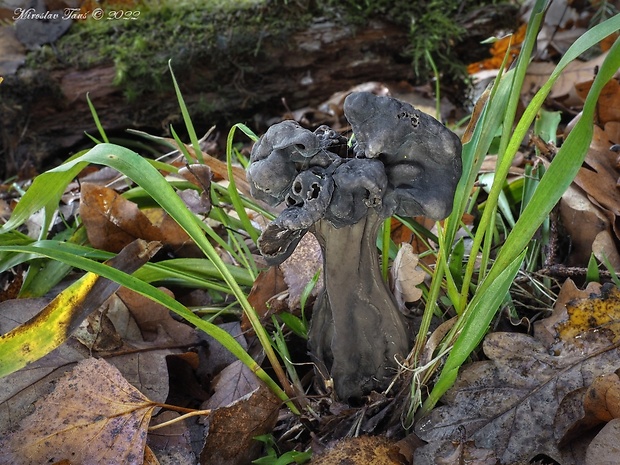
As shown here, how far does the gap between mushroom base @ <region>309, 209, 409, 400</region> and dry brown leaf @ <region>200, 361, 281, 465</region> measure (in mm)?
159

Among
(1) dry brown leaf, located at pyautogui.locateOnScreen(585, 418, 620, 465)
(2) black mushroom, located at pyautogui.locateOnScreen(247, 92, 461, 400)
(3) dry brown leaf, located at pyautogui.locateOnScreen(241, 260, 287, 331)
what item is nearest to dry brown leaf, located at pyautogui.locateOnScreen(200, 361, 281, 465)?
(2) black mushroom, located at pyautogui.locateOnScreen(247, 92, 461, 400)

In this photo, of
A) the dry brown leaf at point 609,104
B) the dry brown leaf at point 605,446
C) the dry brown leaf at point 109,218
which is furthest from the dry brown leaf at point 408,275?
the dry brown leaf at point 609,104

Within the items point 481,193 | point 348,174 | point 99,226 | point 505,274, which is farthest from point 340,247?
point 481,193

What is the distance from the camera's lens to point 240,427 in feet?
4.05

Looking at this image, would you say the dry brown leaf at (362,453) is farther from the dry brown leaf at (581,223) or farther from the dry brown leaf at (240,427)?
→ the dry brown leaf at (581,223)

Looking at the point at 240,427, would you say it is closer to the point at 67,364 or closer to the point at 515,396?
the point at 67,364

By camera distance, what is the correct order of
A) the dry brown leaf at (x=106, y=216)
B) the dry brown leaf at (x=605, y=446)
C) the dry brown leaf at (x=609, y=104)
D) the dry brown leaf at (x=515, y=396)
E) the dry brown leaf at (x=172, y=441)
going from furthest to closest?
the dry brown leaf at (x=609, y=104) → the dry brown leaf at (x=106, y=216) → the dry brown leaf at (x=172, y=441) → the dry brown leaf at (x=515, y=396) → the dry brown leaf at (x=605, y=446)

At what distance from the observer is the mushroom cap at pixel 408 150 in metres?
1.06

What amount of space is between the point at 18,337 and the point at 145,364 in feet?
1.09

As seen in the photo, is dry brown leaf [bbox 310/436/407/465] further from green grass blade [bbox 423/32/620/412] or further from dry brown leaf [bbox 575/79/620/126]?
dry brown leaf [bbox 575/79/620/126]

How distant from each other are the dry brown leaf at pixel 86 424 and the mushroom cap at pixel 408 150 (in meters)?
0.64

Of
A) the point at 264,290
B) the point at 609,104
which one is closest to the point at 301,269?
the point at 264,290

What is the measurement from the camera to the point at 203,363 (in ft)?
5.03

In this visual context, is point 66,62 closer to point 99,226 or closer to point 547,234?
point 99,226
